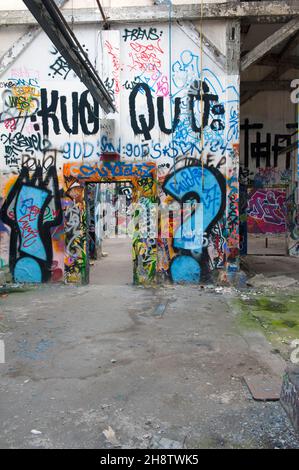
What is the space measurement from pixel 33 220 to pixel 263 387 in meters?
7.21

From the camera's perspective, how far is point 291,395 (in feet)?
13.0

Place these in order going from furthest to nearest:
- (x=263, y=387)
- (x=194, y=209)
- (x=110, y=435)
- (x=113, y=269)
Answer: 1. (x=113, y=269)
2. (x=194, y=209)
3. (x=263, y=387)
4. (x=110, y=435)

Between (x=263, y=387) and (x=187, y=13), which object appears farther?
(x=187, y=13)

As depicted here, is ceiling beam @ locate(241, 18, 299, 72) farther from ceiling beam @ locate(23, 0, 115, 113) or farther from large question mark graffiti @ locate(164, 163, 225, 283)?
ceiling beam @ locate(23, 0, 115, 113)

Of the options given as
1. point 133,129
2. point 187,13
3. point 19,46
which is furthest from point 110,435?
point 19,46

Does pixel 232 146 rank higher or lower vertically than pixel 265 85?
lower

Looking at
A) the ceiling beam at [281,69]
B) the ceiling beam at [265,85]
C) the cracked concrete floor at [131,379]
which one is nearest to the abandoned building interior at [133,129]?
the cracked concrete floor at [131,379]

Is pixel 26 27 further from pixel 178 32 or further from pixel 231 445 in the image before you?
pixel 231 445

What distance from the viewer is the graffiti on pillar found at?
10297 mm

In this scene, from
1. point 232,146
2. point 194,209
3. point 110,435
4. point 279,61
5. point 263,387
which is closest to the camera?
point 110,435

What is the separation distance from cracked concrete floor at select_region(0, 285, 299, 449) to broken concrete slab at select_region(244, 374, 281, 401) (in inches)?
3.5

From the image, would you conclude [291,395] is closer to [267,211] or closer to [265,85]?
[265,85]

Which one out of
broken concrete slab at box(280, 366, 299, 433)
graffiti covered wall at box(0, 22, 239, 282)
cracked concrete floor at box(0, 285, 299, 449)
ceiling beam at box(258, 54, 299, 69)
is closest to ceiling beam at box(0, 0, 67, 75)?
graffiti covered wall at box(0, 22, 239, 282)

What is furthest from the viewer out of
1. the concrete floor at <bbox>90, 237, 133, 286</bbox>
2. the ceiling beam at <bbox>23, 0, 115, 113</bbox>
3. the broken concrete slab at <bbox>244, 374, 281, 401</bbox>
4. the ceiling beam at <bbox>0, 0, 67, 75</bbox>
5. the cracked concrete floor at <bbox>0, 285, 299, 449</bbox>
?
the concrete floor at <bbox>90, 237, 133, 286</bbox>
